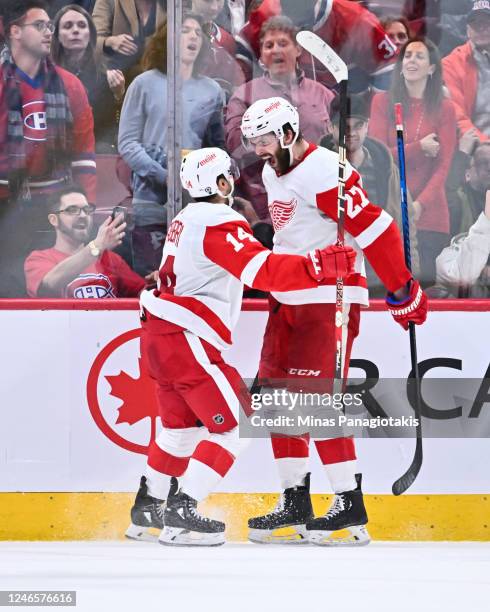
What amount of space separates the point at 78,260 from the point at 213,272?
0.77m

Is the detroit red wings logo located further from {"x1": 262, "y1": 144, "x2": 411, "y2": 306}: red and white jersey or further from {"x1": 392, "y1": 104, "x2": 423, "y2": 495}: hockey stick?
{"x1": 392, "y1": 104, "x2": 423, "y2": 495}: hockey stick

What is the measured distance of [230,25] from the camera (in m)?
4.79

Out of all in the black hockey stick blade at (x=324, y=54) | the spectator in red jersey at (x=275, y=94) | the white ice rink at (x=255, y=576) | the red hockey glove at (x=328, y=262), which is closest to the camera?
the white ice rink at (x=255, y=576)

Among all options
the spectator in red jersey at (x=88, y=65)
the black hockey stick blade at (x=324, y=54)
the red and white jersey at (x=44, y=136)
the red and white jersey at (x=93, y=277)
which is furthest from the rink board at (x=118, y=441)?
the black hockey stick blade at (x=324, y=54)

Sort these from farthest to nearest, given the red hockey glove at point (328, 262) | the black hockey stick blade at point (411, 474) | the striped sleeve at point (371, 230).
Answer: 1. the black hockey stick blade at point (411, 474)
2. the striped sleeve at point (371, 230)
3. the red hockey glove at point (328, 262)

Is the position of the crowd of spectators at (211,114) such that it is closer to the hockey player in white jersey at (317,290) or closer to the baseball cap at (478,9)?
the baseball cap at (478,9)

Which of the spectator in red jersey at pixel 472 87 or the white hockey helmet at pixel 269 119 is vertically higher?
the spectator in red jersey at pixel 472 87

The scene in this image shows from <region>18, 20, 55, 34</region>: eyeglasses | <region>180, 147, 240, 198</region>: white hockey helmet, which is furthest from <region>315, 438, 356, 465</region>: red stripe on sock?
<region>18, 20, 55, 34</region>: eyeglasses

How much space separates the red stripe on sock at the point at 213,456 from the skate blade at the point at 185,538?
0.20m

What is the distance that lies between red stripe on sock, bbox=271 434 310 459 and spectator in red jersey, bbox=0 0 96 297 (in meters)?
1.13

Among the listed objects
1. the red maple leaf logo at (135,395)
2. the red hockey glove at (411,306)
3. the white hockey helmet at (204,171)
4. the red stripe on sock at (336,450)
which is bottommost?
the red stripe on sock at (336,450)

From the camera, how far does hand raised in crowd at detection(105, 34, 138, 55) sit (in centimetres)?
479

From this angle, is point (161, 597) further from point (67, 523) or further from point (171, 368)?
point (67, 523)

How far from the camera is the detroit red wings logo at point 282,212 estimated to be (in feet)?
14.2
